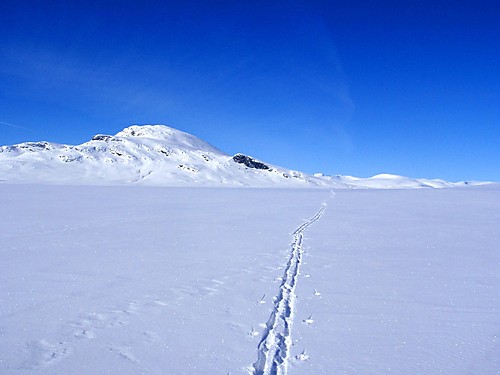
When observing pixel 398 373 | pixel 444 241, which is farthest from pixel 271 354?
pixel 444 241

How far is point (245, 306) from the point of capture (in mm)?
8789

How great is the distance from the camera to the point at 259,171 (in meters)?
189

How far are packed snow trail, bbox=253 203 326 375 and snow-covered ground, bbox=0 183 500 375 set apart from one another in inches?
1.3

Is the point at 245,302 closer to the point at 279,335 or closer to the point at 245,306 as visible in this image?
the point at 245,306

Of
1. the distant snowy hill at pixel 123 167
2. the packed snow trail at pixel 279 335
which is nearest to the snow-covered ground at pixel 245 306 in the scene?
the packed snow trail at pixel 279 335

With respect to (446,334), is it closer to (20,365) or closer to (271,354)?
(271,354)

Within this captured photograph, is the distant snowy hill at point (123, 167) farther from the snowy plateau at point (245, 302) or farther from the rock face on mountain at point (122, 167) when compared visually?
the snowy plateau at point (245, 302)

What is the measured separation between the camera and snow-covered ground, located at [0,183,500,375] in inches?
248

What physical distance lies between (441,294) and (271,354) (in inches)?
230

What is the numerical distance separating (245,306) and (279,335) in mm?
1765

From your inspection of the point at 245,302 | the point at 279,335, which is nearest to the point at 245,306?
the point at 245,302

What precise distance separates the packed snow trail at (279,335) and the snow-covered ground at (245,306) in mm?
32

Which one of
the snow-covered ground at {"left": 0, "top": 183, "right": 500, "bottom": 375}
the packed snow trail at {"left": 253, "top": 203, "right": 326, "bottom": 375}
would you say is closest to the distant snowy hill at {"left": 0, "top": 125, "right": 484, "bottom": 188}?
the snow-covered ground at {"left": 0, "top": 183, "right": 500, "bottom": 375}

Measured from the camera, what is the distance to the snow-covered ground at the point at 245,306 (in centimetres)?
630
